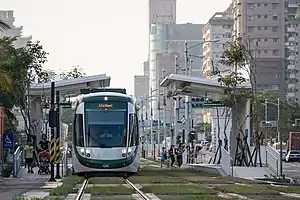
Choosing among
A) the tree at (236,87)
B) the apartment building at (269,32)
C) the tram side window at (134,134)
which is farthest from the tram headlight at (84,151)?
the apartment building at (269,32)

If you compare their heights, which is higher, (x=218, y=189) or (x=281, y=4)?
(x=281, y=4)

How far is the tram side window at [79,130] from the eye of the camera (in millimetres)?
33438

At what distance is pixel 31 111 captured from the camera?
53.2 m

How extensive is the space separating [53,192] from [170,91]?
30.3 m

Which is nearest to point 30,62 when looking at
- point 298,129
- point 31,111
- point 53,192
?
point 31,111

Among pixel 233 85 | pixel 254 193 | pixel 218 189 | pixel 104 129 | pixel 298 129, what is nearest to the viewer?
pixel 254 193

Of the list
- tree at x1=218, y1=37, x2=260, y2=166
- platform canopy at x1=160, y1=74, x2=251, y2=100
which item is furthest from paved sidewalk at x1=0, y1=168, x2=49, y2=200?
tree at x1=218, y1=37, x2=260, y2=166

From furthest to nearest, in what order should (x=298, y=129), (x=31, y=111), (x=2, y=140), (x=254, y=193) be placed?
(x=298, y=129) → (x=31, y=111) → (x=2, y=140) → (x=254, y=193)

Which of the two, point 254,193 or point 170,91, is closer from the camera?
point 254,193

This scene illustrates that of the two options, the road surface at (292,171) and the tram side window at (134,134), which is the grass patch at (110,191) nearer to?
the tram side window at (134,134)

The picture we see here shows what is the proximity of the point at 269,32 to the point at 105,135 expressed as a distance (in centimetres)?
11687

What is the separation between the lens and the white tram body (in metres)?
33.0

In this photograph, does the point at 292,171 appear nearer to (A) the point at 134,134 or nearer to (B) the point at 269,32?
(A) the point at 134,134

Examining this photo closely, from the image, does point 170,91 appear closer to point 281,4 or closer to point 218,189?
point 218,189
